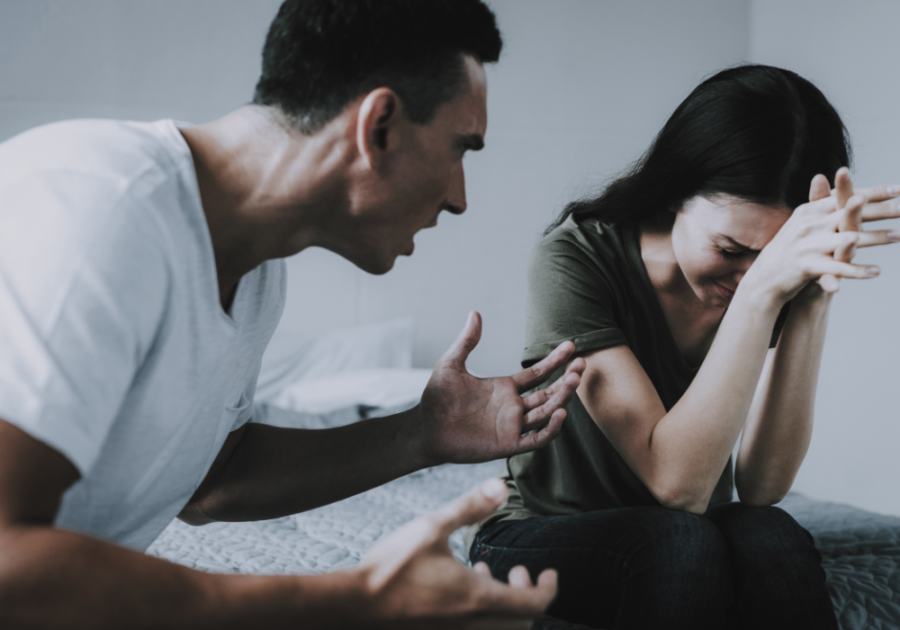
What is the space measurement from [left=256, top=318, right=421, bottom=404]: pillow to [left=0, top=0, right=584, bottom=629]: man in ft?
4.86

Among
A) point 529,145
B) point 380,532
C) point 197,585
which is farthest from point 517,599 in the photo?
point 529,145

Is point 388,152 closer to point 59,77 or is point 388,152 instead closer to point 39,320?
point 39,320

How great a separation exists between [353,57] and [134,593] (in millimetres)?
492

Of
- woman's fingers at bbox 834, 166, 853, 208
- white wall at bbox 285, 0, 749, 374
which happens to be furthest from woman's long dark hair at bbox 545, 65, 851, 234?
white wall at bbox 285, 0, 749, 374

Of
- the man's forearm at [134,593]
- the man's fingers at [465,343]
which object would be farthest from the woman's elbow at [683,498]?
the man's forearm at [134,593]

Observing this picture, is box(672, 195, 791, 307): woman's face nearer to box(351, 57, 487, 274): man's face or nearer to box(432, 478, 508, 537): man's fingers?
box(351, 57, 487, 274): man's face

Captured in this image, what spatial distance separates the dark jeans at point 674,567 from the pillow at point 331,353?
5.09 feet

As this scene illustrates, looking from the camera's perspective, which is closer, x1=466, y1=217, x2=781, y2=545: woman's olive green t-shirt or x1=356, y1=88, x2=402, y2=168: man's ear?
x1=356, y1=88, x2=402, y2=168: man's ear

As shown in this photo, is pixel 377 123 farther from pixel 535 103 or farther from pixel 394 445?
pixel 535 103

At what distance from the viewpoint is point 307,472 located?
879 millimetres

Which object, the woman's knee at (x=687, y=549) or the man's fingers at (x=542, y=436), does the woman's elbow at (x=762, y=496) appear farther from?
the man's fingers at (x=542, y=436)

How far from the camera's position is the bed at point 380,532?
1004 millimetres

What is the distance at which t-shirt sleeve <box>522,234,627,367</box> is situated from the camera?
3.06 feet

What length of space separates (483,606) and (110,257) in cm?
39
